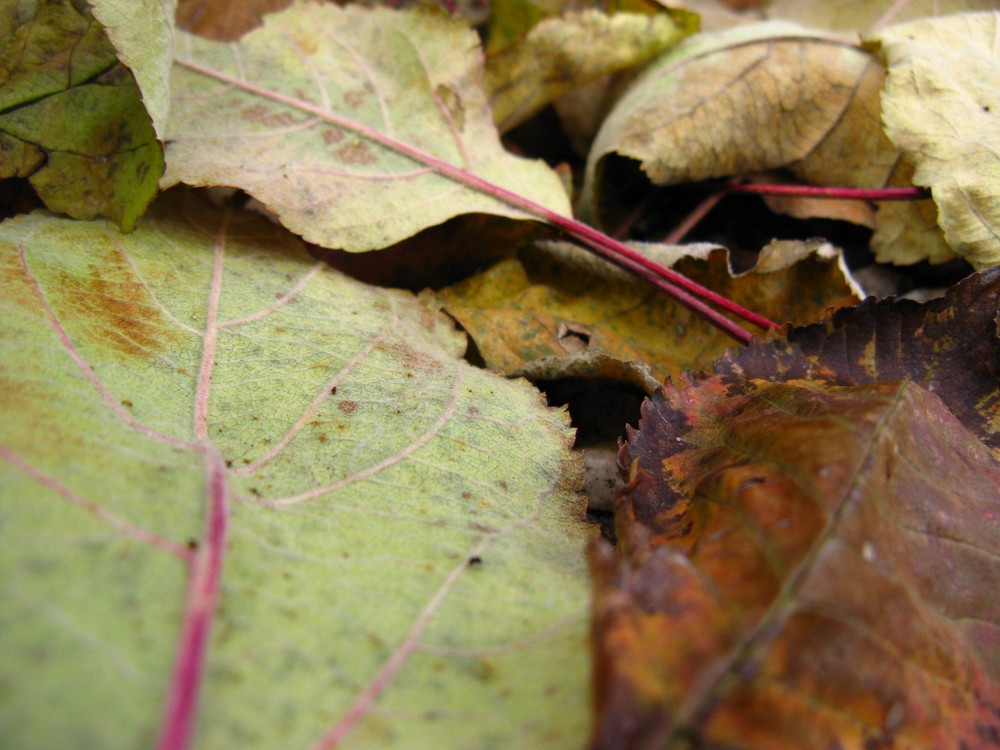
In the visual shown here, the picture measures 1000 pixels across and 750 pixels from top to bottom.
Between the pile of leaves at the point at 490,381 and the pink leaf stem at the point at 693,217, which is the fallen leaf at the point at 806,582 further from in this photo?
the pink leaf stem at the point at 693,217

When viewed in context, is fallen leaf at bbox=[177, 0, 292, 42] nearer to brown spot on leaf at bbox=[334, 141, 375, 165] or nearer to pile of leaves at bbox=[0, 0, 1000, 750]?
pile of leaves at bbox=[0, 0, 1000, 750]

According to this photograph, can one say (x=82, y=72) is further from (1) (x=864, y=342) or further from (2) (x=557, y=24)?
(1) (x=864, y=342)

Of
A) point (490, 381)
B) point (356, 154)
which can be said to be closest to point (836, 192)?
point (490, 381)

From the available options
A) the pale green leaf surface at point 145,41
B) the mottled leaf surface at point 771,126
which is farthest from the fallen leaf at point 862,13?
the pale green leaf surface at point 145,41

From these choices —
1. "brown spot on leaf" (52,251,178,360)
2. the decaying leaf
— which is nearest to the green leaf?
"brown spot on leaf" (52,251,178,360)

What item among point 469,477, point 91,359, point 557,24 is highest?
point 557,24

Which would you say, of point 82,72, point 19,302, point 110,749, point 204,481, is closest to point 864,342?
point 204,481
